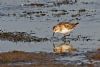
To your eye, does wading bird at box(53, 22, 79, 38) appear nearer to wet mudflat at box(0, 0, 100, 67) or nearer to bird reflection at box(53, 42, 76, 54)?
wet mudflat at box(0, 0, 100, 67)

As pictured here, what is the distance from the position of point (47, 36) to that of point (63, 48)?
3322 millimetres

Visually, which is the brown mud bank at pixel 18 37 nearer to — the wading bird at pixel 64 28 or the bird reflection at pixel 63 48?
the wading bird at pixel 64 28

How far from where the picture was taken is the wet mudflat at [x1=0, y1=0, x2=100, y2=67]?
58.4 feet

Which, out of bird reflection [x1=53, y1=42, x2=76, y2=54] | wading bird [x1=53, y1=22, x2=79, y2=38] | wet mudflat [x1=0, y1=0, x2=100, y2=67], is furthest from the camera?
wading bird [x1=53, y1=22, x2=79, y2=38]

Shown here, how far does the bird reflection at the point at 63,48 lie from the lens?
1955 cm

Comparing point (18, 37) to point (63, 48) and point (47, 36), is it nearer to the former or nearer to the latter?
point (47, 36)

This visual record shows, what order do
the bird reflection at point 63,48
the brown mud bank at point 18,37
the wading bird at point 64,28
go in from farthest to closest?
the wading bird at point 64,28 → the brown mud bank at point 18,37 → the bird reflection at point 63,48

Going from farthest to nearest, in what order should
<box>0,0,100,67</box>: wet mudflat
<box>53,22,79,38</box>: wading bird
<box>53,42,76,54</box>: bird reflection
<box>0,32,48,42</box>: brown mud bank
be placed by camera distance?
1. <box>53,22,79,38</box>: wading bird
2. <box>0,32,48,42</box>: brown mud bank
3. <box>53,42,76,54</box>: bird reflection
4. <box>0,0,100,67</box>: wet mudflat

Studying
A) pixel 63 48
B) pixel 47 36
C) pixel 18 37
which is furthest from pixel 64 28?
pixel 63 48

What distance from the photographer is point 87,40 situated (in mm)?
22172

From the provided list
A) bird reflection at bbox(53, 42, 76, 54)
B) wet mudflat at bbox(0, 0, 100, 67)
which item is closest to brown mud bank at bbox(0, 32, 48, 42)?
wet mudflat at bbox(0, 0, 100, 67)

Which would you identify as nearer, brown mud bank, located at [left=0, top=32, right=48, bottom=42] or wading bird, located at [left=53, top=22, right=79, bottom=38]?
brown mud bank, located at [left=0, top=32, right=48, bottom=42]

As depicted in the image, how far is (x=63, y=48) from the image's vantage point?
20.4 m

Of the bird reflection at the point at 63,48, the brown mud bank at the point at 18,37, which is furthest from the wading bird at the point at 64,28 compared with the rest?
the bird reflection at the point at 63,48
